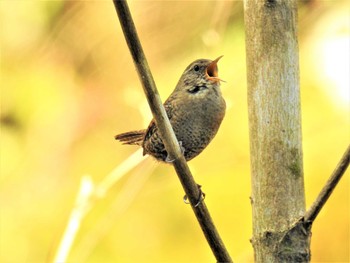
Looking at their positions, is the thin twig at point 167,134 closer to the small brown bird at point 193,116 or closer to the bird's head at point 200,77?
the small brown bird at point 193,116

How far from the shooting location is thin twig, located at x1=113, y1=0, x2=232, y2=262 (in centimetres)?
106

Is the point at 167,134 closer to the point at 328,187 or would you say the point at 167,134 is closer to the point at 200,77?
Result: the point at 328,187

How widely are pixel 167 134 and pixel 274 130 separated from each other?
19cm

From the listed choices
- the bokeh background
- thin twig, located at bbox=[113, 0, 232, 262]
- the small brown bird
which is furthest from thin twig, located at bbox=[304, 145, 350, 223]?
the bokeh background

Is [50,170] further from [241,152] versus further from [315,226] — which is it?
[315,226]

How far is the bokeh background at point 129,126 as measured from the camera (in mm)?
2805

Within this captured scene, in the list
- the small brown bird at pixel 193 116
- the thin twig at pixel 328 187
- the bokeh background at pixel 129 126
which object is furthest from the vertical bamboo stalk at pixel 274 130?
the bokeh background at pixel 129 126

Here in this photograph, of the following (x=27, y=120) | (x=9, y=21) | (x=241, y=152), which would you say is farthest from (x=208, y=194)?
(x=9, y=21)

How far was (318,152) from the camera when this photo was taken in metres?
2.77

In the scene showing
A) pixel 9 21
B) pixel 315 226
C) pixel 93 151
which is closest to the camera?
pixel 315 226

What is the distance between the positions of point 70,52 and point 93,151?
0.52 m

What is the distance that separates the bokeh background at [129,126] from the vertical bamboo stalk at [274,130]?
1.41m

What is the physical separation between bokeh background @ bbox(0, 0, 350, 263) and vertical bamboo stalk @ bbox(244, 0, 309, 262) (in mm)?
1406

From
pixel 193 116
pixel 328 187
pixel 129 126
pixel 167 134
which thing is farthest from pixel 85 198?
pixel 328 187
